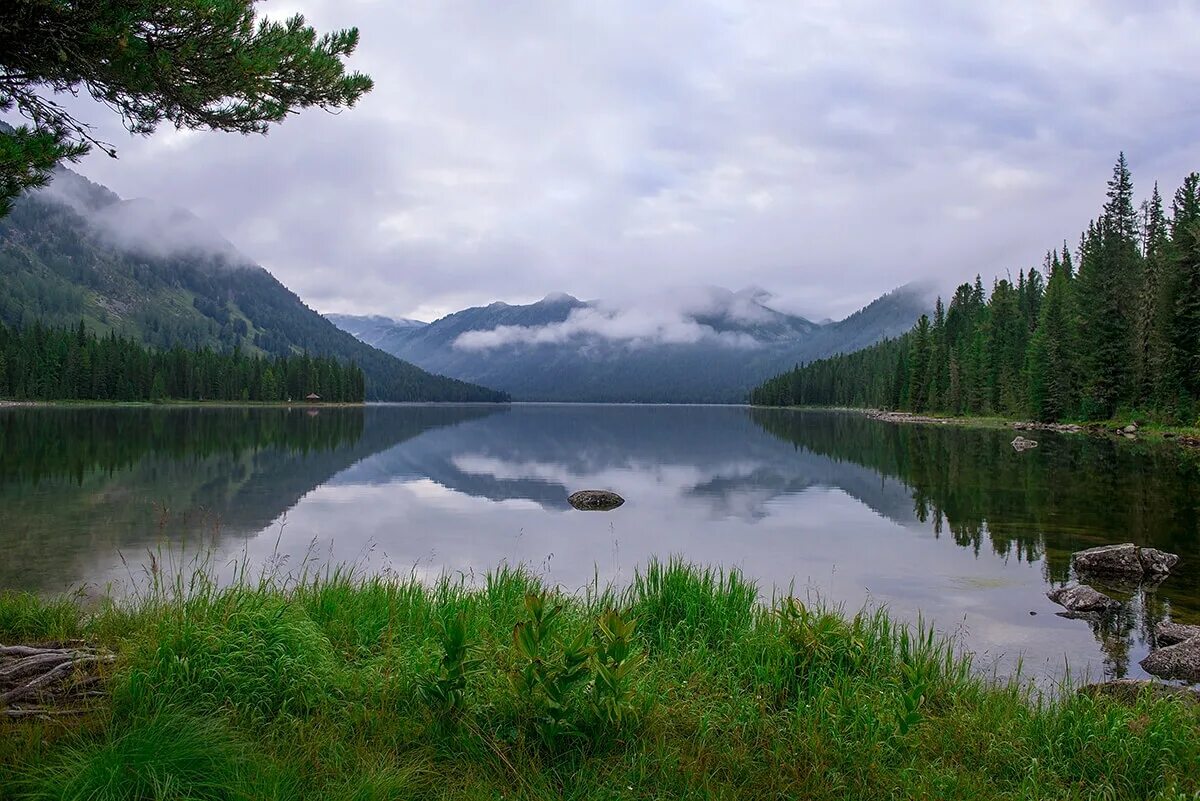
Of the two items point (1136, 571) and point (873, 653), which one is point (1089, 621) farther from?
point (873, 653)

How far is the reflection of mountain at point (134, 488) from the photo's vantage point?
18250 mm

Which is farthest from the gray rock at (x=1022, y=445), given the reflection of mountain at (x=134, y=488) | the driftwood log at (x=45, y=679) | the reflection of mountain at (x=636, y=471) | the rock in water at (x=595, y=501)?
the driftwood log at (x=45, y=679)

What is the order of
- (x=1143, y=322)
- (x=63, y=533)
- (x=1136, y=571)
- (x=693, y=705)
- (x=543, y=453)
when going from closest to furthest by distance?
(x=693, y=705) < (x=1136, y=571) < (x=63, y=533) < (x=543, y=453) < (x=1143, y=322)

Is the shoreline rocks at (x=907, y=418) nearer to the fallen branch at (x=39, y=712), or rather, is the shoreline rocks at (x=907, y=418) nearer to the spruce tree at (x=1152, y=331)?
the spruce tree at (x=1152, y=331)

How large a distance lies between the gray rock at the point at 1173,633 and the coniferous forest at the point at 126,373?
170 metres

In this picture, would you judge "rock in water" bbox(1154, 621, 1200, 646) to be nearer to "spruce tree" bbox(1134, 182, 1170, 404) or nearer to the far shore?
the far shore

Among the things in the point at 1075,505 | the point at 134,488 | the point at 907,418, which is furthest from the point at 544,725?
the point at 907,418

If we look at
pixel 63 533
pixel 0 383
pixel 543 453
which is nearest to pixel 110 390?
pixel 0 383

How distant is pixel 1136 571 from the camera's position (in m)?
17.1

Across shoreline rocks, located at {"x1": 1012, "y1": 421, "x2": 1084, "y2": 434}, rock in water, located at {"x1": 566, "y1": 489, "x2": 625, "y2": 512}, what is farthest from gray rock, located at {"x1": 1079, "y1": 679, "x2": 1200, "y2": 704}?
shoreline rocks, located at {"x1": 1012, "y1": 421, "x2": 1084, "y2": 434}

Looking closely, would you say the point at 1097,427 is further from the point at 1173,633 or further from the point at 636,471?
the point at 1173,633

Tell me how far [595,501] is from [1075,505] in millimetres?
20102

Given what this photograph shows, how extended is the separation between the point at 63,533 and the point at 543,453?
139ft

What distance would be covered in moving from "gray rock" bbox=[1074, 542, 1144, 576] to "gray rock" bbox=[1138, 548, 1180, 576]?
275 mm
